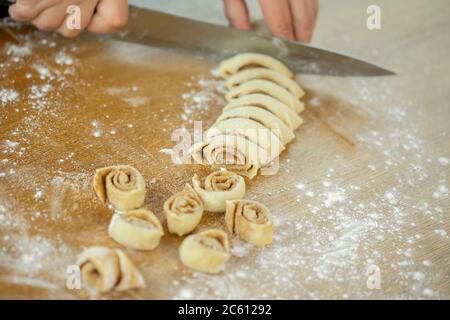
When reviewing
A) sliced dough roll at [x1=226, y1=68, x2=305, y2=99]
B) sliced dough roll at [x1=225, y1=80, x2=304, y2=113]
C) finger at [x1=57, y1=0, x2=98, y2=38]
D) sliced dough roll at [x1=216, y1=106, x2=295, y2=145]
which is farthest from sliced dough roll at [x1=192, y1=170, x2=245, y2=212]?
finger at [x1=57, y1=0, x2=98, y2=38]

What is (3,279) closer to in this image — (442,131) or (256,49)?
(256,49)

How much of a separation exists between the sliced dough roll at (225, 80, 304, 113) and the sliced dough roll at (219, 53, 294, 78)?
160 mm

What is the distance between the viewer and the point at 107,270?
5.76 ft

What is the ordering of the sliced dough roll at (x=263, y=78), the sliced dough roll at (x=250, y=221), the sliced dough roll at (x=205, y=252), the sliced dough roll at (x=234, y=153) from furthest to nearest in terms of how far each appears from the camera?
the sliced dough roll at (x=263, y=78), the sliced dough roll at (x=234, y=153), the sliced dough roll at (x=250, y=221), the sliced dough roll at (x=205, y=252)

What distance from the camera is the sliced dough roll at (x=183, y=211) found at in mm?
1984

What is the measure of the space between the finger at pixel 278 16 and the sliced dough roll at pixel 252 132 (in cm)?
74

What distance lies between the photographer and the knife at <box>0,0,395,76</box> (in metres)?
2.80

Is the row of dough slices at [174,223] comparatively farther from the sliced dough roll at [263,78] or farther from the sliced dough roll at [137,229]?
the sliced dough roll at [263,78]

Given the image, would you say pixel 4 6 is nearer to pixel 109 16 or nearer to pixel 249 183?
pixel 109 16

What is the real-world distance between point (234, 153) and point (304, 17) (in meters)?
1.02

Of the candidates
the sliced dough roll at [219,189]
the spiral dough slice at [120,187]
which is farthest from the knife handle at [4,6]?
the sliced dough roll at [219,189]

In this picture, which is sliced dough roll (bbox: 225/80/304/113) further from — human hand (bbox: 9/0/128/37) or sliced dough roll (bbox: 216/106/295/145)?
human hand (bbox: 9/0/128/37)

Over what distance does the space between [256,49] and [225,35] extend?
18 centimetres

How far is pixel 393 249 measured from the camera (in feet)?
6.86
